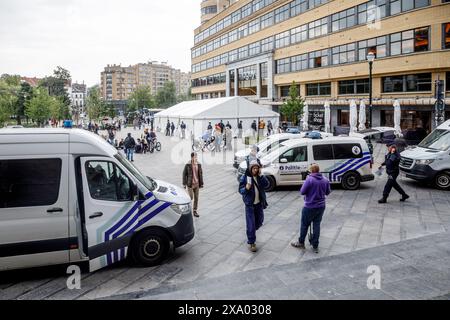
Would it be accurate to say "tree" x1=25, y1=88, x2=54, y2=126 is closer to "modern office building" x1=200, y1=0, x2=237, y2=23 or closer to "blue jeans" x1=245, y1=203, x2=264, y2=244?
"modern office building" x1=200, y1=0, x2=237, y2=23

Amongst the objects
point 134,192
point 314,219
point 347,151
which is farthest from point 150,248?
point 347,151

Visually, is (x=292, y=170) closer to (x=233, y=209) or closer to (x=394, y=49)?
(x=233, y=209)

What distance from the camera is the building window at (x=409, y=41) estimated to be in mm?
29984

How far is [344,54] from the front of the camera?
128ft

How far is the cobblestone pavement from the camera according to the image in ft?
19.2

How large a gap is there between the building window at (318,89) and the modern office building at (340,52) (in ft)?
0.38

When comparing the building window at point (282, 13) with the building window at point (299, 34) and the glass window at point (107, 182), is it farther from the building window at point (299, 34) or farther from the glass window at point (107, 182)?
the glass window at point (107, 182)

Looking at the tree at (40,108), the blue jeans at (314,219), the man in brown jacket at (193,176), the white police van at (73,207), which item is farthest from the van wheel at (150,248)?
the tree at (40,108)

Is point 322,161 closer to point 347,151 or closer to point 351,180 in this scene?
point 347,151

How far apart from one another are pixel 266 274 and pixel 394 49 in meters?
32.2

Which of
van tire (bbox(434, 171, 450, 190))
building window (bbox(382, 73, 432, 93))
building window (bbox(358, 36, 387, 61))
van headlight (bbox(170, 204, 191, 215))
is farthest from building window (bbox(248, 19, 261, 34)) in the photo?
van headlight (bbox(170, 204, 191, 215))

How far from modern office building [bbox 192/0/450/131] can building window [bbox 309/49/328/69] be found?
0.11 m

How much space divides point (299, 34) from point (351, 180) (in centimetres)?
3684

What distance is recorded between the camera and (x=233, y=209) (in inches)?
414
